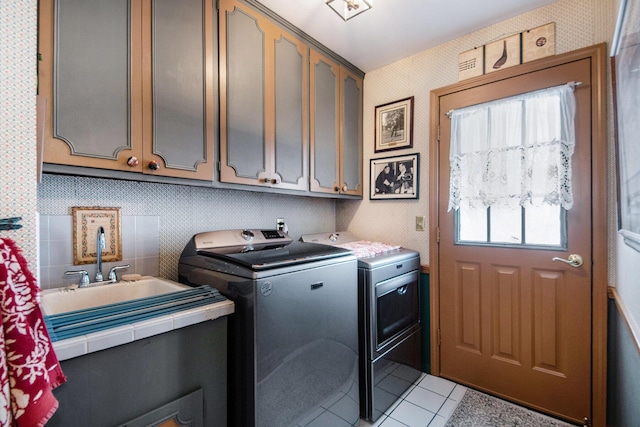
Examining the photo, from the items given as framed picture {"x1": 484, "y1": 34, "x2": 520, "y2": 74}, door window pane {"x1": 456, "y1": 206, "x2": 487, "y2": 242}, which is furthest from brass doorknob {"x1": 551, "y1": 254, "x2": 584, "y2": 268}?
framed picture {"x1": 484, "y1": 34, "x2": 520, "y2": 74}

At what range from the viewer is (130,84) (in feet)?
4.13

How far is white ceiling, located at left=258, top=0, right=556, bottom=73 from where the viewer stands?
5.95ft

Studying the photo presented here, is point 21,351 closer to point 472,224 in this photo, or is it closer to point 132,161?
point 132,161

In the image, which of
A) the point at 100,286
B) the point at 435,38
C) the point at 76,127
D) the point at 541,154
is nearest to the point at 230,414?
the point at 100,286

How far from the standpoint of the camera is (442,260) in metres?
2.24

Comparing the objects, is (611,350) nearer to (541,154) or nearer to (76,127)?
(541,154)

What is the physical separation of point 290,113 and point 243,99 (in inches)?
15.0

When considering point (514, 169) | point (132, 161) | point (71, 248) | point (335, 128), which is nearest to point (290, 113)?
point (335, 128)

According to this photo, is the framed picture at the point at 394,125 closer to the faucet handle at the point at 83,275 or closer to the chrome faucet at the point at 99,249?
the chrome faucet at the point at 99,249

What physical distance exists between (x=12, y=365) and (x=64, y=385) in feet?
0.79

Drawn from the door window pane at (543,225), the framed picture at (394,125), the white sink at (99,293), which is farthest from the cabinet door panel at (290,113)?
the door window pane at (543,225)

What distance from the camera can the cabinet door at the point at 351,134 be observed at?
2.44m

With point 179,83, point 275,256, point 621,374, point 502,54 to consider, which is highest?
point 502,54

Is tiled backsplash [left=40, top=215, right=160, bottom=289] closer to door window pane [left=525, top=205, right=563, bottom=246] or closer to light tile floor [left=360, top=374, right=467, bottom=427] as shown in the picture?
light tile floor [left=360, top=374, right=467, bottom=427]
